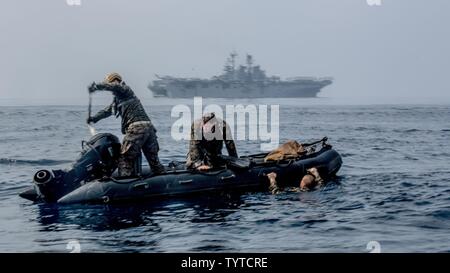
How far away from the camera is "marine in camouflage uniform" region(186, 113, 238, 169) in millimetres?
12250

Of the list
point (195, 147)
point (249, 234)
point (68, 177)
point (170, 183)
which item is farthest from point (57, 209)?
point (249, 234)

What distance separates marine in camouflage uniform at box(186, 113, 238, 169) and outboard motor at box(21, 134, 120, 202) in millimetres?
1636

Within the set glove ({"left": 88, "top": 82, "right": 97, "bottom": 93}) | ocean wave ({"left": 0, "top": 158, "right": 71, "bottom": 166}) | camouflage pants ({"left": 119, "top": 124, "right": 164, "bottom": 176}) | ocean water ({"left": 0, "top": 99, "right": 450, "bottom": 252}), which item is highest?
Answer: glove ({"left": 88, "top": 82, "right": 97, "bottom": 93})

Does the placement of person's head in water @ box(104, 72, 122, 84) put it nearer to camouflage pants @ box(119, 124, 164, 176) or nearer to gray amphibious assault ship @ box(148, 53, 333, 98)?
camouflage pants @ box(119, 124, 164, 176)

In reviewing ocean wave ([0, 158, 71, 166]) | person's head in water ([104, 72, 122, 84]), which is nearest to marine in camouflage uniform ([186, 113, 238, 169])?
person's head in water ([104, 72, 122, 84])

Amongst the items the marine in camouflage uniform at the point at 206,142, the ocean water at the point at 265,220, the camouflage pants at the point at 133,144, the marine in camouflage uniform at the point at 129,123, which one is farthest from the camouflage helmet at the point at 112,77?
the ocean water at the point at 265,220

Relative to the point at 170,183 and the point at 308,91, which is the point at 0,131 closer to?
the point at 170,183

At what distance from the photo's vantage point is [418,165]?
17422 mm

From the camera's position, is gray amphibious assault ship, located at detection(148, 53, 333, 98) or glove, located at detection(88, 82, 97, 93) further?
gray amphibious assault ship, located at detection(148, 53, 333, 98)

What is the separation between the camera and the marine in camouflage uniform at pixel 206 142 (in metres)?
12.2

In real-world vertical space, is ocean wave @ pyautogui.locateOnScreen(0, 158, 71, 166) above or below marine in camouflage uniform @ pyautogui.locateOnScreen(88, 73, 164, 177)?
below

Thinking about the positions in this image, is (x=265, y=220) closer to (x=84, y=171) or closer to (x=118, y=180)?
(x=118, y=180)

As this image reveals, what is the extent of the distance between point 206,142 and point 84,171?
264 cm
